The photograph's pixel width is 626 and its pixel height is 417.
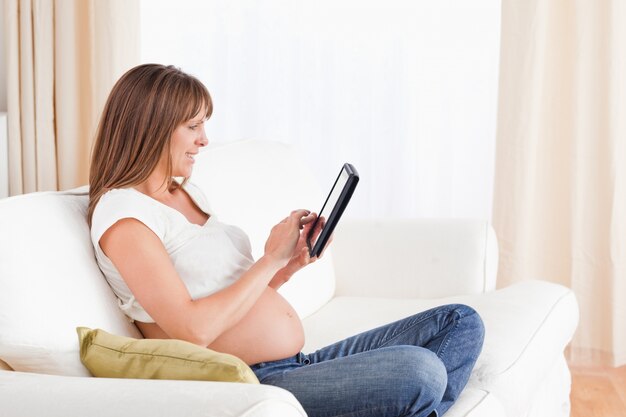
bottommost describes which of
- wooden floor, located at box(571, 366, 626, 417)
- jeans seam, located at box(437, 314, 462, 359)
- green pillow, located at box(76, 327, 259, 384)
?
wooden floor, located at box(571, 366, 626, 417)

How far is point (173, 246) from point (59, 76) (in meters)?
2.13

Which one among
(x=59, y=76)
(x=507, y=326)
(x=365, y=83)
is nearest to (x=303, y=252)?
(x=507, y=326)

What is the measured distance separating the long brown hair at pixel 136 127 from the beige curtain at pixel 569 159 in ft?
5.99

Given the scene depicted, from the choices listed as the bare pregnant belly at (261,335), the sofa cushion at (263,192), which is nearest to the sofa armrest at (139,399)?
the bare pregnant belly at (261,335)

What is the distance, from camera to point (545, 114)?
332cm

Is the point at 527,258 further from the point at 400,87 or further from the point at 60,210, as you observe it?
the point at 60,210

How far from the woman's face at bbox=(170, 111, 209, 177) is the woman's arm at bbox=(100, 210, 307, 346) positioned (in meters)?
0.21

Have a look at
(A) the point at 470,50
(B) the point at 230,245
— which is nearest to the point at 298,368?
(B) the point at 230,245

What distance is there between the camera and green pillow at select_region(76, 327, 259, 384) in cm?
128

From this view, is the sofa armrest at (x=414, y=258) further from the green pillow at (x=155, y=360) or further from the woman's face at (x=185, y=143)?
the green pillow at (x=155, y=360)

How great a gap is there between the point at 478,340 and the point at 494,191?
158 cm

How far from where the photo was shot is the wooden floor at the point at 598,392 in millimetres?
2863

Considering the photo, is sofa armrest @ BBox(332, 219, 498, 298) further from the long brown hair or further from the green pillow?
the green pillow

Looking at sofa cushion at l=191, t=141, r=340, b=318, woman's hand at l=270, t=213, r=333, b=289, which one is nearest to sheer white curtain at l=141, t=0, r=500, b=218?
Answer: sofa cushion at l=191, t=141, r=340, b=318
